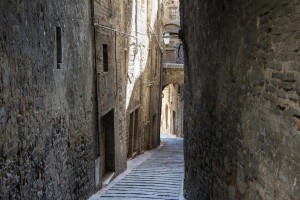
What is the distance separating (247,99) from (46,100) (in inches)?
122

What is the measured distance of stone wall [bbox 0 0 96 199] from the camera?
4.92m

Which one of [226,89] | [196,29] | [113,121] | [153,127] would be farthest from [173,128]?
[226,89]

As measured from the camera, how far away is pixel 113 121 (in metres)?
11.5

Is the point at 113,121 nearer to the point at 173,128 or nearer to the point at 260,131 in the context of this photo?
the point at 260,131

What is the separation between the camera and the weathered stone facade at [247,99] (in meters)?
3.35

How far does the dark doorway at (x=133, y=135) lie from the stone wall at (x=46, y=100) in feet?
18.7

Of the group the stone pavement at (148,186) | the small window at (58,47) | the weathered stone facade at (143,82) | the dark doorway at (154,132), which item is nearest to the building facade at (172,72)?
the weathered stone facade at (143,82)

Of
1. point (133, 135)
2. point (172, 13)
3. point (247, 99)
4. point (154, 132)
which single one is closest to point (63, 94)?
point (247, 99)

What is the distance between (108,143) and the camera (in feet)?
37.9

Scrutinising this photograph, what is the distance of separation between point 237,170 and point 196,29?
11.1 ft

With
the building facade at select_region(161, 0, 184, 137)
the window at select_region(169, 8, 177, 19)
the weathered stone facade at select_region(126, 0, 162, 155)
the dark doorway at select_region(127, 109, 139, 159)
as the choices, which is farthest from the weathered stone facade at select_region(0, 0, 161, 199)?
the window at select_region(169, 8, 177, 19)

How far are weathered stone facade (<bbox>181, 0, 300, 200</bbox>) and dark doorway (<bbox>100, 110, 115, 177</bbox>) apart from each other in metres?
4.20

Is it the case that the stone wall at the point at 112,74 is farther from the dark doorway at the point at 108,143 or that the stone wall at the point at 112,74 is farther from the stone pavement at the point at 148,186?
the stone pavement at the point at 148,186

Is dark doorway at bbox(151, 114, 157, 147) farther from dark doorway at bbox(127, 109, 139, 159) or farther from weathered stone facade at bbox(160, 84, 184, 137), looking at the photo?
weathered stone facade at bbox(160, 84, 184, 137)
